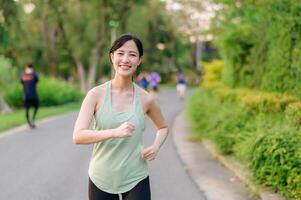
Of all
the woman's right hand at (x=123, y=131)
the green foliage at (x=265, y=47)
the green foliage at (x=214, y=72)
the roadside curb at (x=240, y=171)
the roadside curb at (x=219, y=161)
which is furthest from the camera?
the green foliage at (x=214, y=72)

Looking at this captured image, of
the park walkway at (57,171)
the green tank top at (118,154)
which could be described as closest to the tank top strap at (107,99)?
the green tank top at (118,154)

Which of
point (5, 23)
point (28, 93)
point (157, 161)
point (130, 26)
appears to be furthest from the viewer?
point (130, 26)

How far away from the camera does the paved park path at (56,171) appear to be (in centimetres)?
757

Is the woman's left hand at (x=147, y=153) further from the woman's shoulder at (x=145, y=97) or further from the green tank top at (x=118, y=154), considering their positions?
the woman's shoulder at (x=145, y=97)

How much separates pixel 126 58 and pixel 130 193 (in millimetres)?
849

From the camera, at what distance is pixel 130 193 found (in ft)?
11.7

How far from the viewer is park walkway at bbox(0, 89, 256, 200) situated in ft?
24.9

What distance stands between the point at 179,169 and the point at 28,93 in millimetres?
7179

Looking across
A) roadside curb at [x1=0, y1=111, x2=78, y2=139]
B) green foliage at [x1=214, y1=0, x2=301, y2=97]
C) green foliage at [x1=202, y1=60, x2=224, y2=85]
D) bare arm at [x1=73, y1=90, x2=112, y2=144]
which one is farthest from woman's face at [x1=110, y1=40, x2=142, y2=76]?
green foliage at [x1=202, y1=60, x2=224, y2=85]

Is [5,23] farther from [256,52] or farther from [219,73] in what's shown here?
[256,52]

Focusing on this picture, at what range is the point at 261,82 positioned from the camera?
1380 centimetres

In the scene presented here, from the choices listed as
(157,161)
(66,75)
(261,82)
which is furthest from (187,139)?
(66,75)

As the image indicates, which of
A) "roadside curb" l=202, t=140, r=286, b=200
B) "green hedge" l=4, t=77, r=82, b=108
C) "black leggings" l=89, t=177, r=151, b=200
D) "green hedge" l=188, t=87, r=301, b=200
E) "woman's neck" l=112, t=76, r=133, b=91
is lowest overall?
"green hedge" l=4, t=77, r=82, b=108

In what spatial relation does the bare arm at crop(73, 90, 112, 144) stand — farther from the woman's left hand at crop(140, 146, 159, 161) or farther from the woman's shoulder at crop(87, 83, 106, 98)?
the woman's left hand at crop(140, 146, 159, 161)
